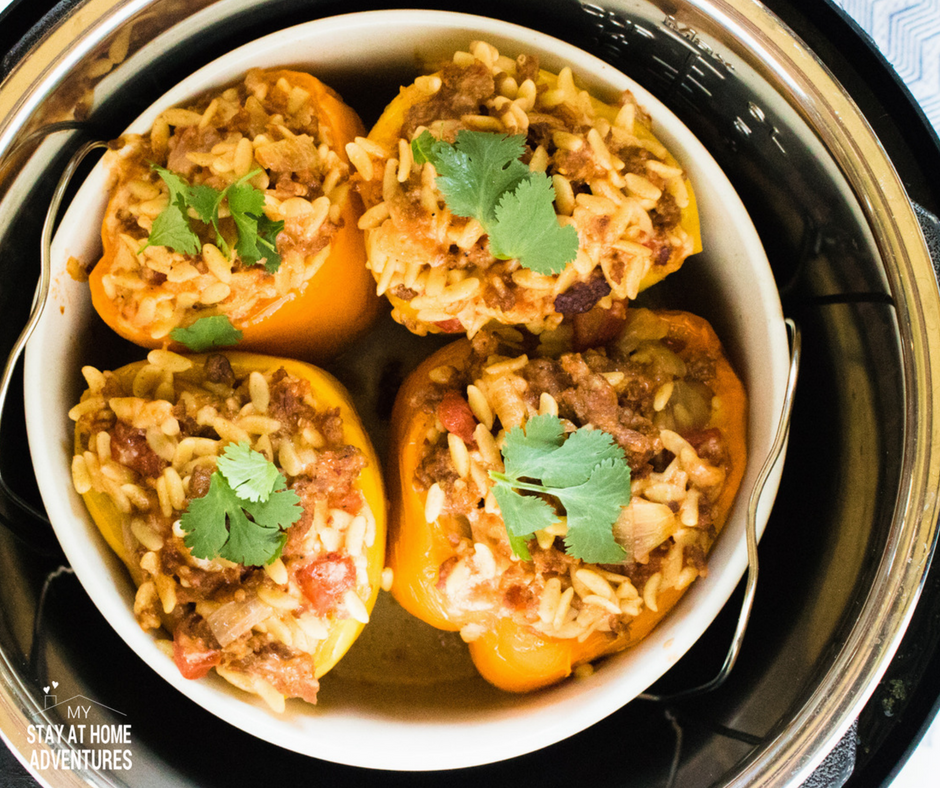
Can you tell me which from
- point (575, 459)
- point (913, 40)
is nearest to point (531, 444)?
point (575, 459)

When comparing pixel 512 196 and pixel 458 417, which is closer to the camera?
pixel 512 196

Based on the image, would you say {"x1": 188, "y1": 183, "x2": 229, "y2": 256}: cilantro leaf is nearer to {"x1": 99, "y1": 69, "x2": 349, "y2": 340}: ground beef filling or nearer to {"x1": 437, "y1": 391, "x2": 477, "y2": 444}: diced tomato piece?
{"x1": 99, "y1": 69, "x2": 349, "y2": 340}: ground beef filling

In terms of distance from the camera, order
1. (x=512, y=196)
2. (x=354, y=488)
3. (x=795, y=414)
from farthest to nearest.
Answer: (x=795, y=414), (x=354, y=488), (x=512, y=196)

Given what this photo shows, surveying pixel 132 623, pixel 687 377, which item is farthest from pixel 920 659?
pixel 132 623

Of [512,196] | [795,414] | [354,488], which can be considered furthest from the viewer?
[795,414]

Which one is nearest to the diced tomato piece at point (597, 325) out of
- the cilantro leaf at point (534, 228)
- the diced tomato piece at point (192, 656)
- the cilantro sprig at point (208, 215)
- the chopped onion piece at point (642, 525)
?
the cilantro leaf at point (534, 228)

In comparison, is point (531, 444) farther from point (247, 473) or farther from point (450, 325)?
point (247, 473)

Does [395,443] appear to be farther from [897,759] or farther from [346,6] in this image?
[897,759]
